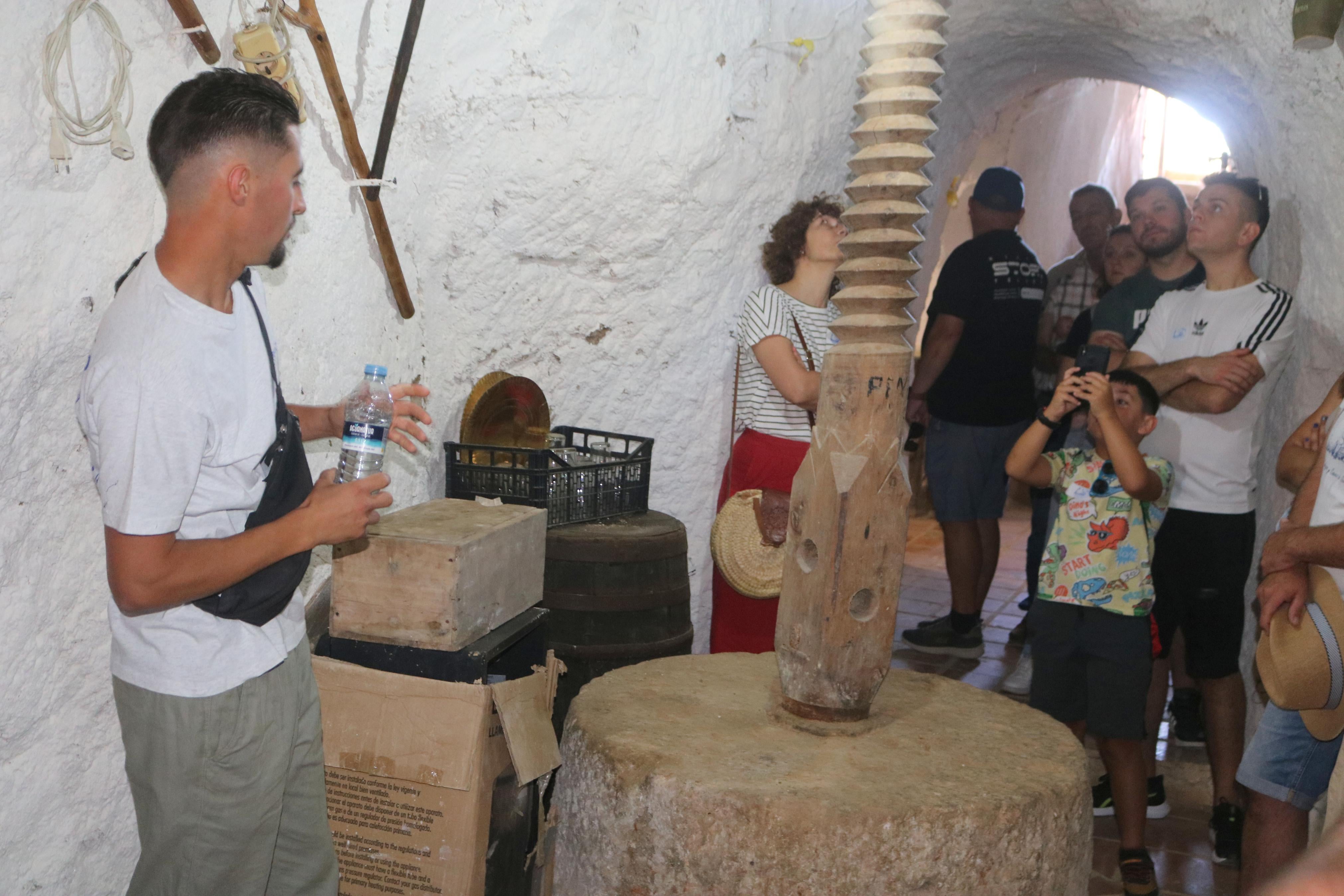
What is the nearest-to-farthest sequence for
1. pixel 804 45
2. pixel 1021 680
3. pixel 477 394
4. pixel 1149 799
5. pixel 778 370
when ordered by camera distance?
1. pixel 477 394
2. pixel 778 370
3. pixel 1149 799
4. pixel 804 45
5. pixel 1021 680

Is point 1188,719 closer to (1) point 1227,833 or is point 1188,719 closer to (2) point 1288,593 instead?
(1) point 1227,833

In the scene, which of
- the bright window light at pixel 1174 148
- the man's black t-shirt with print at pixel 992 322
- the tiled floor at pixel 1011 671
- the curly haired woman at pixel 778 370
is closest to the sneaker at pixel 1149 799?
the tiled floor at pixel 1011 671

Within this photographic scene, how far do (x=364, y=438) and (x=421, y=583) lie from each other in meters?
0.40

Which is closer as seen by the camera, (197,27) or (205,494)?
(205,494)

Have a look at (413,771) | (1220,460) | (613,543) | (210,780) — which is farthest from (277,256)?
(1220,460)

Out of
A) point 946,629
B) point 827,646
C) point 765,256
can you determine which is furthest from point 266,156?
point 946,629

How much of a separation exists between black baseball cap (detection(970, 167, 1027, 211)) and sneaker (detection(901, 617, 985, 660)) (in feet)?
6.14

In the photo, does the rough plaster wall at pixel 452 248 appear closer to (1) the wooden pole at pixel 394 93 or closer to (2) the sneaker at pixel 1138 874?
(1) the wooden pole at pixel 394 93

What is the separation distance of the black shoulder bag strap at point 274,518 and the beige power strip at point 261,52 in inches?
25.3

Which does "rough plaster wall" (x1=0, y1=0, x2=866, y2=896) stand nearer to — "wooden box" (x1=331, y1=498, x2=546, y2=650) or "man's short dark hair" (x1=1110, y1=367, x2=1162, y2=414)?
"wooden box" (x1=331, y1=498, x2=546, y2=650)

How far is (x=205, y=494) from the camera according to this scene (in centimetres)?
173

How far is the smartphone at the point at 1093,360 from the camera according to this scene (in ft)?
9.45

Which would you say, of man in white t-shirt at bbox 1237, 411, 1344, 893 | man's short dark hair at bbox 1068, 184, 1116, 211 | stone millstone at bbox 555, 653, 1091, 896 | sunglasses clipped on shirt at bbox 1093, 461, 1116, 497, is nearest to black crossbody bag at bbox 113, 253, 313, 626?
stone millstone at bbox 555, 653, 1091, 896

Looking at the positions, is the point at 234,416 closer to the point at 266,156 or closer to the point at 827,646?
the point at 266,156
